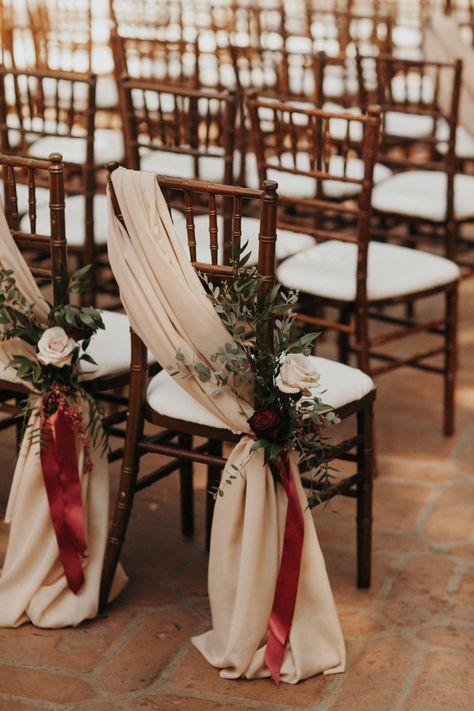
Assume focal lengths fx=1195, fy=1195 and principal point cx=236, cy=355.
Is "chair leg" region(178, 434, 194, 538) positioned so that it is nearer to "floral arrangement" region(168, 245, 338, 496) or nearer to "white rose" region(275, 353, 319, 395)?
"floral arrangement" region(168, 245, 338, 496)

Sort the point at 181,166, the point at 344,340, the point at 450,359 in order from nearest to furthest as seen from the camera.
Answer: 1. the point at 450,359
2. the point at 344,340
3. the point at 181,166

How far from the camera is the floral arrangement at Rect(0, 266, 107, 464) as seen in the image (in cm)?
292

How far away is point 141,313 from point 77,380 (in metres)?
0.33

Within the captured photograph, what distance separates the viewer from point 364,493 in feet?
10.3

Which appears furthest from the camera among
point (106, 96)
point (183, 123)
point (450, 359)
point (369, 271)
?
point (106, 96)

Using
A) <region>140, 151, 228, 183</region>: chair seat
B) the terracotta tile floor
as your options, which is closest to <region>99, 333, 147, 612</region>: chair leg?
the terracotta tile floor

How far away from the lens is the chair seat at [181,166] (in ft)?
16.1

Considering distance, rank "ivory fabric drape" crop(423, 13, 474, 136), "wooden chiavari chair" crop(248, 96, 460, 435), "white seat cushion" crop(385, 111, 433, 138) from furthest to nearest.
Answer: "white seat cushion" crop(385, 111, 433, 138), "ivory fabric drape" crop(423, 13, 474, 136), "wooden chiavari chair" crop(248, 96, 460, 435)

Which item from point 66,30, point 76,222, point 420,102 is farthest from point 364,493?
point 66,30

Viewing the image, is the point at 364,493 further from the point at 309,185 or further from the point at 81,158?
the point at 81,158

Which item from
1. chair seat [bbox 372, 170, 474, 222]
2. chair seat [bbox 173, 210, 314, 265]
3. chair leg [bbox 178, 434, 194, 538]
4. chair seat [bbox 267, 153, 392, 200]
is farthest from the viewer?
chair seat [bbox 267, 153, 392, 200]

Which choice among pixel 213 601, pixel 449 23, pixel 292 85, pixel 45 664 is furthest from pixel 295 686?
pixel 292 85

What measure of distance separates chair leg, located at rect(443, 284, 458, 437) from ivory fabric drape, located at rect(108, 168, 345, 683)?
4.86 feet

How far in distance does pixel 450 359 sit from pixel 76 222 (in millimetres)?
1426
